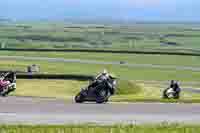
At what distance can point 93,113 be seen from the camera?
17078mm

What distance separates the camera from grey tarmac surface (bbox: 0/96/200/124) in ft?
51.2

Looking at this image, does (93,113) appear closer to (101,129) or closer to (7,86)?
(101,129)

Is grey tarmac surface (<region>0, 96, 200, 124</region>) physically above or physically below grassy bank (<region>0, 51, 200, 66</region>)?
below

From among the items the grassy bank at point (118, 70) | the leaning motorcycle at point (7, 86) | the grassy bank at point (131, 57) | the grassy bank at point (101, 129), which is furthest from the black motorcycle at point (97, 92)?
the grassy bank at point (131, 57)

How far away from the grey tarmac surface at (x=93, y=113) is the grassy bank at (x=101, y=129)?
45.9 inches

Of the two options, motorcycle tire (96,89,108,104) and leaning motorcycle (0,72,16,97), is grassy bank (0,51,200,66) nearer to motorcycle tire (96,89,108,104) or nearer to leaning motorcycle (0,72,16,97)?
leaning motorcycle (0,72,16,97)

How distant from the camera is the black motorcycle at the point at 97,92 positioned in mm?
22281

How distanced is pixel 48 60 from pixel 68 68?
822cm

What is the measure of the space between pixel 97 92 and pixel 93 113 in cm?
536

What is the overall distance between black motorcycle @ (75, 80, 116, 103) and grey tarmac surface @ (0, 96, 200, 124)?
9.56ft

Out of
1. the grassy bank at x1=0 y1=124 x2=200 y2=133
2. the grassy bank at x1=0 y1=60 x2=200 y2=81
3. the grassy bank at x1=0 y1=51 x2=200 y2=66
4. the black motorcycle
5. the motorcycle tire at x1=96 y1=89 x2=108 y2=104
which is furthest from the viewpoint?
the grassy bank at x1=0 y1=51 x2=200 y2=66

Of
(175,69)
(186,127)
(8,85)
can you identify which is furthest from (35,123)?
(175,69)

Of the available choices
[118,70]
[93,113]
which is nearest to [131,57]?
[118,70]

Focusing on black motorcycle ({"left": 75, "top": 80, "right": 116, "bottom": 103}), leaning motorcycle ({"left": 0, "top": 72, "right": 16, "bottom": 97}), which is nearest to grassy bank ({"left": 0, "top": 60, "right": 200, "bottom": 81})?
leaning motorcycle ({"left": 0, "top": 72, "right": 16, "bottom": 97})
